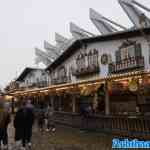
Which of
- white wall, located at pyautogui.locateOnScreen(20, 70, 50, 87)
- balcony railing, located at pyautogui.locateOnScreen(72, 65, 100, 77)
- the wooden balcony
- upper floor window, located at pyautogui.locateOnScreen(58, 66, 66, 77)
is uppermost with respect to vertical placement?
white wall, located at pyautogui.locateOnScreen(20, 70, 50, 87)

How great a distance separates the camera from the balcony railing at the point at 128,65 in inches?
873

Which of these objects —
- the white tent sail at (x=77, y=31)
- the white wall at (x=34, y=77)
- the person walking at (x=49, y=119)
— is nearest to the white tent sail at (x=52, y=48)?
the white wall at (x=34, y=77)

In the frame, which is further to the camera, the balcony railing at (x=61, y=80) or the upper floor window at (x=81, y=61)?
the balcony railing at (x=61, y=80)

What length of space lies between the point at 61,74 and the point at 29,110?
22.6 meters

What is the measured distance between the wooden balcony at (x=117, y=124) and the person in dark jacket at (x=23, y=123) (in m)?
5.12

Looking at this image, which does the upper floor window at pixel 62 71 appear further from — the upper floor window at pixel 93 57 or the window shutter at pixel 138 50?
the window shutter at pixel 138 50

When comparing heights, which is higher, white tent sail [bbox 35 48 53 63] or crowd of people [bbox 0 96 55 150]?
white tent sail [bbox 35 48 53 63]

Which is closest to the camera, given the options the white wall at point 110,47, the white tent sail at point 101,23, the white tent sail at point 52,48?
the white wall at point 110,47

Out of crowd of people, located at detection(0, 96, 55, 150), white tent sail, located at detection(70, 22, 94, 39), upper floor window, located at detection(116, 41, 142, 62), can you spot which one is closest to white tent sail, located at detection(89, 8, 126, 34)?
white tent sail, located at detection(70, 22, 94, 39)

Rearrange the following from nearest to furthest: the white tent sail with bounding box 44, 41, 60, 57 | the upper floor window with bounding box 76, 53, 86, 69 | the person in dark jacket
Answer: the person in dark jacket < the upper floor window with bounding box 76, 53, 86, 69 < the white tent sail with bounding box 44, 41, 60, 57

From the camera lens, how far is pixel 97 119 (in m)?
19.0

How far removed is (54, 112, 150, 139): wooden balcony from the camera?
14.8 m

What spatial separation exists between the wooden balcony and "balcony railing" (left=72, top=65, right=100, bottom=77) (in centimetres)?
518

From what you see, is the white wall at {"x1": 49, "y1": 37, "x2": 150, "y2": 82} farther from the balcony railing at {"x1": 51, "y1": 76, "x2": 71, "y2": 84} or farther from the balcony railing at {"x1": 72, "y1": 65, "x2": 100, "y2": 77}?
the balcony railing at {"x1": 51, "y1": 76, "x2": 71, "y2": 84}
